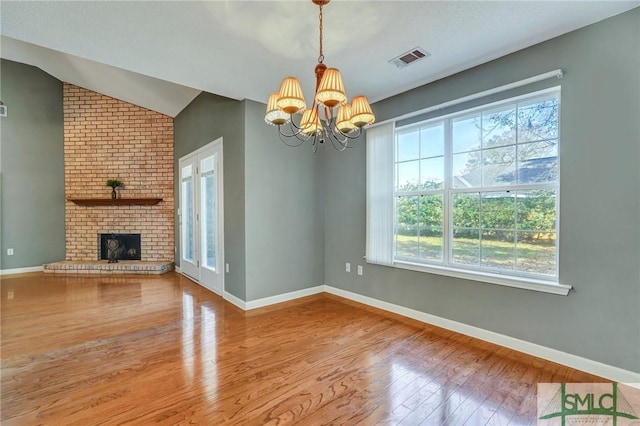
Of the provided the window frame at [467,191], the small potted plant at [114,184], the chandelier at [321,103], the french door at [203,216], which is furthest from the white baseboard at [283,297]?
the small potted plant at [114,184]

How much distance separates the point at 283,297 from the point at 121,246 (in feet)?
14.1

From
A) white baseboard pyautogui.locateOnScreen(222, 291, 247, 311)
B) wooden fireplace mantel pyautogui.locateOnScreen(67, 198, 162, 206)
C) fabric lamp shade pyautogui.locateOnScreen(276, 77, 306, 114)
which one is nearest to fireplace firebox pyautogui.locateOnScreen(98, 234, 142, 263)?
wooden fireplace mantel pyautogui.locateOnScreen(67, 198, 162, 206)

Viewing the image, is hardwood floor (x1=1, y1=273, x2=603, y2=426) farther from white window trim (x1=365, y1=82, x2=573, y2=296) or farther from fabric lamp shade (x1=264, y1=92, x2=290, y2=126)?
fabric lamp shade (x1=264, y1=92, x2=290, y2=126)

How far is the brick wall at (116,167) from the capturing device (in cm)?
604

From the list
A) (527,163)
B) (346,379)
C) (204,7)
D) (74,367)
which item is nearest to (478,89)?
(527,163)

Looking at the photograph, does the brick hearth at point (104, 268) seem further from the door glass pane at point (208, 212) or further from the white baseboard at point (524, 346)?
the white baseboard at point (524, 346)

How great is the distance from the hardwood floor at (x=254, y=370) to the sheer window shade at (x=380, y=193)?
29.4 inches

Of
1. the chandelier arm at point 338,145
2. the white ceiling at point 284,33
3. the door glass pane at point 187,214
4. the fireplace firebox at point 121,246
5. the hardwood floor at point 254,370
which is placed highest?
the white ceiling at point 284,33

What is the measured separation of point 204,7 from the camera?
1985 millimetres

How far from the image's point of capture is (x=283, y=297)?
13.1ft

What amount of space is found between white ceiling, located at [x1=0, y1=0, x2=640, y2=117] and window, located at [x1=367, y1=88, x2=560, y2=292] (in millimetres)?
559

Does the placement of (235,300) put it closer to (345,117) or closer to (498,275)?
(345,117)

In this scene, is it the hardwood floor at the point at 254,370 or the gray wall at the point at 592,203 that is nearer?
the hardwood floor at the point at 254,370

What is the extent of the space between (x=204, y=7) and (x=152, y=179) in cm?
497
